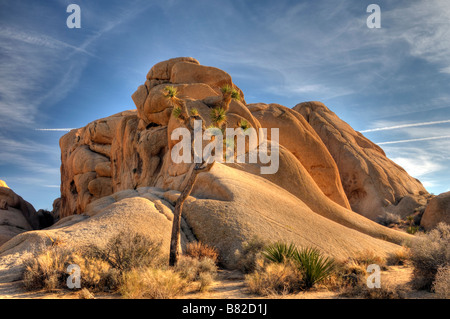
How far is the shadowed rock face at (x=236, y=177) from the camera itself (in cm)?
1419

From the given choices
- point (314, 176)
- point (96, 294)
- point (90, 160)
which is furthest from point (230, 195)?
point (90, 160)

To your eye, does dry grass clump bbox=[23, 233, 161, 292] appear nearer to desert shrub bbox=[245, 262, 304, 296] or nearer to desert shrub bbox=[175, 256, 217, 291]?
desert shrub bbox=[175, 256, 217, 291]

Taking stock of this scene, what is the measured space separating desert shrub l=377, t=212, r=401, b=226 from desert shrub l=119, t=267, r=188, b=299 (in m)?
29.5

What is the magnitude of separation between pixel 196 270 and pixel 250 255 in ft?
7.24

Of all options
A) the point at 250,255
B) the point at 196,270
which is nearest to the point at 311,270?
the point at 250,255

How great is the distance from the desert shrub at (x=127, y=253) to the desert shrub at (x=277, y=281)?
3126mm

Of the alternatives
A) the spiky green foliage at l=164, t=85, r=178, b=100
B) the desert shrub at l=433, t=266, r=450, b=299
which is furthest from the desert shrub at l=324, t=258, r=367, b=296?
the spiky green foliage at l=164, t=85, r=178, b=100

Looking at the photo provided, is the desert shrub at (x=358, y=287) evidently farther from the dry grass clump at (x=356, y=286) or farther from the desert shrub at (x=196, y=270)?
the desert shrub at (x=196, y=270)

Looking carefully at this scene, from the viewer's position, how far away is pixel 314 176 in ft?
91.1

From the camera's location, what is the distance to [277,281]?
8.29m

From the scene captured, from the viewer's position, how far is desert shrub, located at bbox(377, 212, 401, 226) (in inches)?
1238

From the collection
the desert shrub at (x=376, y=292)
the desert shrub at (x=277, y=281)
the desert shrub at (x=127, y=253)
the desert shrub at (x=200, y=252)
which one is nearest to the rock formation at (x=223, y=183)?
the desert shrub at (x=200, y=252)

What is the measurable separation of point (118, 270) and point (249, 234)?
5.96 m
